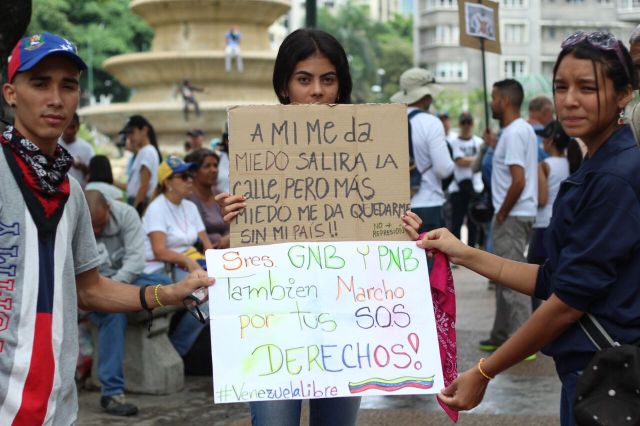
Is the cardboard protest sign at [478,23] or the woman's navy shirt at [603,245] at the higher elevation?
the cardboard protest sign at [478,23]

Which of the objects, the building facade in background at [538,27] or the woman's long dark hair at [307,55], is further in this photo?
the building facade in background at [538,27]

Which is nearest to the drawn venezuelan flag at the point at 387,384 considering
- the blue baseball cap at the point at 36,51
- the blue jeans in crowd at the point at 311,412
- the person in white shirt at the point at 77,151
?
the blue jeans in crowd at the point at 311,412

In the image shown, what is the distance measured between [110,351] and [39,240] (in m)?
4.02

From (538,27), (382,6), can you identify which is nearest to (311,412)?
(538,27)

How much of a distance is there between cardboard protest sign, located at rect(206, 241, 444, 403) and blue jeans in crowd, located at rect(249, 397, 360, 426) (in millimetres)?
206

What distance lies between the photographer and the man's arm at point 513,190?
8.07 m

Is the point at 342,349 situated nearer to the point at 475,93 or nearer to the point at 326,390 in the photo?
the point at 326,390

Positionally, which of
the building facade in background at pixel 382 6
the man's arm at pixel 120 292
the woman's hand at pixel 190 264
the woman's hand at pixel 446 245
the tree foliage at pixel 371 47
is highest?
the building facade in background at pixel 382 6

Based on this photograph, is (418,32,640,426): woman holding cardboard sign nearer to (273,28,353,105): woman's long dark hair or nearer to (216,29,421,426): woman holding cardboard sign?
(216,29,421,426): woman holding cardboard sign

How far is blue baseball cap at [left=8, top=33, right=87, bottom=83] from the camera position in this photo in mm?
3021

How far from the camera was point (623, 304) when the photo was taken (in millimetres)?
2781

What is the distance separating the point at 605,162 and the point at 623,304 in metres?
0.39

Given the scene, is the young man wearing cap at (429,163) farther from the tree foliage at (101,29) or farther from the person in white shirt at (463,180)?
the tree foliage at (101,29)

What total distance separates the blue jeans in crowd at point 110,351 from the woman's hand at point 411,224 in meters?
3.84
